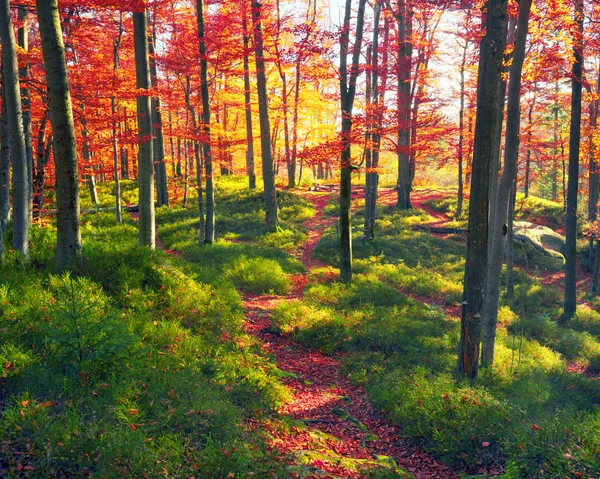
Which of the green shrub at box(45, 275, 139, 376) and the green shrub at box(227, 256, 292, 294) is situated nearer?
the green shrub at box(45, 275, 139, 376)

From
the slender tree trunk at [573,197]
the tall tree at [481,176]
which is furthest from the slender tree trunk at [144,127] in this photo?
the slender tree trunk at [573,197]

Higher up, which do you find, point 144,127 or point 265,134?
point 265,134

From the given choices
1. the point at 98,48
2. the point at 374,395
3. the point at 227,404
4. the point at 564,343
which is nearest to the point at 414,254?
the point at 564,343

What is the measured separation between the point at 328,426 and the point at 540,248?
17.2m

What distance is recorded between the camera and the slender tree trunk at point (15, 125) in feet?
24.7

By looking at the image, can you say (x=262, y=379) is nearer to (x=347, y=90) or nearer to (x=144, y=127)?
(x=144, y=127)

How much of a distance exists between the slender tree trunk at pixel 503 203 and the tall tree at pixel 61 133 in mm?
7622

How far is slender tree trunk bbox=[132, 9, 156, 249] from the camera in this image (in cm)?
971

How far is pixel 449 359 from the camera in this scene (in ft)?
27.0

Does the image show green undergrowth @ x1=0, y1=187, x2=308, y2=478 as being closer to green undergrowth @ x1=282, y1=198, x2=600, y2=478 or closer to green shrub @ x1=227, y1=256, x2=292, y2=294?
green undergrowth @ x1=282, y1=198, x2=600, y2=478

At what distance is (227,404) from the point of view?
502 cm

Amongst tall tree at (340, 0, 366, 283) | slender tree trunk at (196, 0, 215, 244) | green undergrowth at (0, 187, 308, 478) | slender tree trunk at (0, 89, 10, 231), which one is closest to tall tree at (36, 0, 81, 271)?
green undergrowth at (0, 187, 308, 478)

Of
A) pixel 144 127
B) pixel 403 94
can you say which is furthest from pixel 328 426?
pixel 403 94

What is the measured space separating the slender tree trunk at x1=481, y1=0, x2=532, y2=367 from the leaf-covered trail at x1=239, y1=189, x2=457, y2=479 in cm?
305
